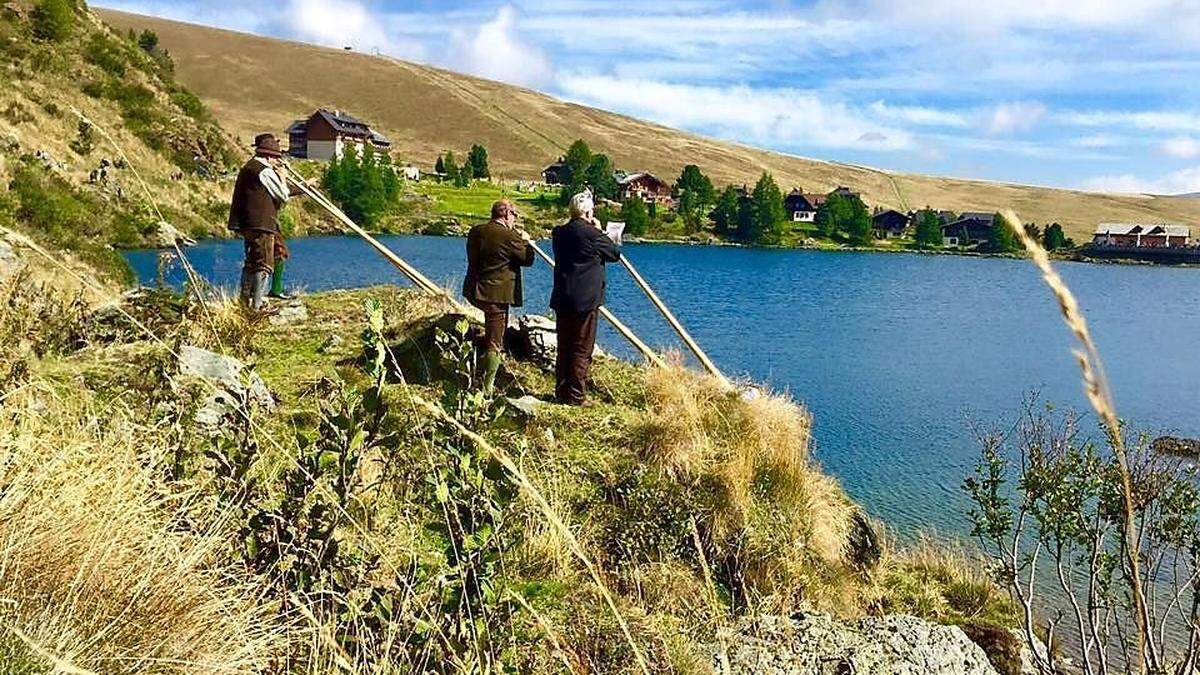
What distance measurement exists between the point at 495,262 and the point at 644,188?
119 meters

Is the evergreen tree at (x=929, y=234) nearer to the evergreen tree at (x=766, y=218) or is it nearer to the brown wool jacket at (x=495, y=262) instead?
the evergreen tree at (x=766, y=218)

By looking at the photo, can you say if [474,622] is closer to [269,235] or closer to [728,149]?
[269,235]

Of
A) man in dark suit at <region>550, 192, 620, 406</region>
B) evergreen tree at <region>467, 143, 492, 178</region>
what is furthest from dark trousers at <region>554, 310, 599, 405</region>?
evergreen tree at <region>467, 143, 492, 178</region>

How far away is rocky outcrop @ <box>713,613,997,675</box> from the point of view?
520 centimetres

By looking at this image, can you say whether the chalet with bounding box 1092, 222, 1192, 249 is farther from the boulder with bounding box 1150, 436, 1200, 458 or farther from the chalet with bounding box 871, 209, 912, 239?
the boulder with bounding box 1150, 436, 1200, 458

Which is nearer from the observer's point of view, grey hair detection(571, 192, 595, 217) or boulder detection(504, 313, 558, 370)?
grey hair detection(571, 192, 595, 217)

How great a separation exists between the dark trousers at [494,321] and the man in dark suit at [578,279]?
59 centimetres

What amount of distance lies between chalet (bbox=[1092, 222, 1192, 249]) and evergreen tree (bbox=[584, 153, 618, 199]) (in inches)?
2410

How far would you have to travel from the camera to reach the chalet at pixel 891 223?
381ft

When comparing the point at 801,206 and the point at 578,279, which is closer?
the point at 578,279

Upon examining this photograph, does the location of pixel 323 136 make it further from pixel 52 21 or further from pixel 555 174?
pixel 52 21

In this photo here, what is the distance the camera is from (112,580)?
297cm

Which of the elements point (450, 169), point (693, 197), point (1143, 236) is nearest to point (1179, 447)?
point (693, 197)

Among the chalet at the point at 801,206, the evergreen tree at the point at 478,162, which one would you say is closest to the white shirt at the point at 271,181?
the chalet at the point at 801,206
